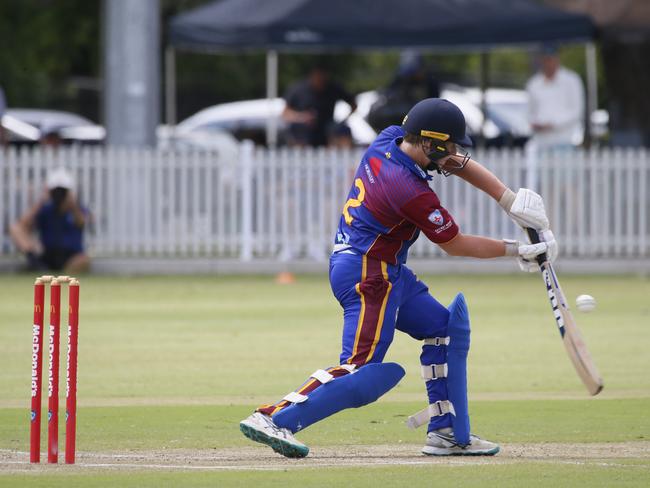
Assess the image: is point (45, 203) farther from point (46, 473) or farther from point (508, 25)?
point (46, 473)

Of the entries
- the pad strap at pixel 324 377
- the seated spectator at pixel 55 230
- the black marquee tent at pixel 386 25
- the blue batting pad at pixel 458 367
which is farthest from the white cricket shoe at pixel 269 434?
the black marquee tent at pixel 386 25

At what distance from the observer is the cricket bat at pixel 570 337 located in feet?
25.8

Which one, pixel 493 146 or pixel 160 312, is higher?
pixel 493 146

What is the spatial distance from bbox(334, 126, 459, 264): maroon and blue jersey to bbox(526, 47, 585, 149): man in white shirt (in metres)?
13.4

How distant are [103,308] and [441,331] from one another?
8.35m

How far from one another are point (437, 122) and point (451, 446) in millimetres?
1758

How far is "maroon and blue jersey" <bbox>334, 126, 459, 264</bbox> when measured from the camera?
780cm

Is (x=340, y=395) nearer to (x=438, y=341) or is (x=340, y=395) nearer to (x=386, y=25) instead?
(x=438, y=341)

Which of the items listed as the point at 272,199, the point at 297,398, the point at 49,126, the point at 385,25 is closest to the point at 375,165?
the point at 297,398

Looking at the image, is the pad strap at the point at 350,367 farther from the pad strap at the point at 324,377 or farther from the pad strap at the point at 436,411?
the pad strap at the point at 436,411

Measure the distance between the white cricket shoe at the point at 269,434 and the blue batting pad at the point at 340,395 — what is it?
4 centimetres

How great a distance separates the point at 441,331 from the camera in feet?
26.8

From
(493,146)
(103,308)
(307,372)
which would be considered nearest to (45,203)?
(103,308)

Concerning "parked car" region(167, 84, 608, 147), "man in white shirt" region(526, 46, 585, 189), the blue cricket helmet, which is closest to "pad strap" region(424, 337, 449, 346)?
the blue cricket helmet
